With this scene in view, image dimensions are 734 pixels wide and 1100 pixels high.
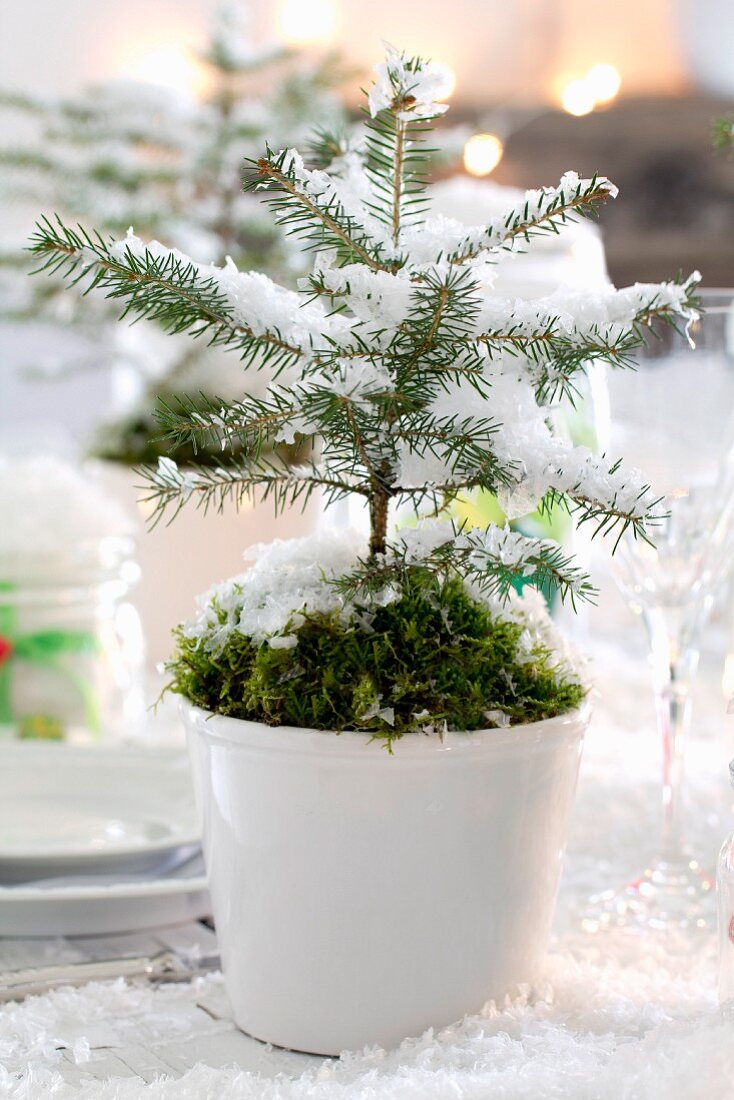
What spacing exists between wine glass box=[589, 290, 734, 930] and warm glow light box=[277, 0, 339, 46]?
1.77 meters

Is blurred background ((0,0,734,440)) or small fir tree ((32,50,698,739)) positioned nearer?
small fir tree ((32,50,698,739))

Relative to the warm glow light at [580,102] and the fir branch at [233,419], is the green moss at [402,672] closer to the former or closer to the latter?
the fir branch at [233,419]

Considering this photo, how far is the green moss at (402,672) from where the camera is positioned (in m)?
0.38

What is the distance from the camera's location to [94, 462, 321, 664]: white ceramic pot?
3.29 feet

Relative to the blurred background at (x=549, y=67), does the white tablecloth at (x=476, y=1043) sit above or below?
below

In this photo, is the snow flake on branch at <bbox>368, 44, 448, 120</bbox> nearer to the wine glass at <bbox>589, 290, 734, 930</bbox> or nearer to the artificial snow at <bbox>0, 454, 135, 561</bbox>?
the wine glass at <bbox>589, 290, 734, 930</bbox>

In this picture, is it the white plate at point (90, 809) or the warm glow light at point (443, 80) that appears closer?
the warm glow light at point (443, 80)

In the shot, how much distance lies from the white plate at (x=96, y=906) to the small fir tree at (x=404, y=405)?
0.13 m

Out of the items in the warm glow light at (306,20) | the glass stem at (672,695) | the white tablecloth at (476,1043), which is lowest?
the white tablecloth at (476,1043)

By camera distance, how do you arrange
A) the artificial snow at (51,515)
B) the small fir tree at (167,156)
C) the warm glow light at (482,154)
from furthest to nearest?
the small fir tree at (167,156)
the warm glow light at (482,154)
the artificial snow at (51,515)

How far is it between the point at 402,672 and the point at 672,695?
7.4 inches

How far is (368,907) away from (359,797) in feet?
0.12

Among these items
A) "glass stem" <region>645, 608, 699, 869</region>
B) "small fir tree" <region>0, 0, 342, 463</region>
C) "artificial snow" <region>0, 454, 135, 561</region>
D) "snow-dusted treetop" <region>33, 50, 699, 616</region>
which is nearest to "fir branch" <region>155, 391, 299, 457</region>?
"snow-dusted treetop" <region>33, 50, 699, 616</region>

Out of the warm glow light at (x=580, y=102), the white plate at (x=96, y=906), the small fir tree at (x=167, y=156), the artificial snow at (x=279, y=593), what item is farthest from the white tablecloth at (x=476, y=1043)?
the small fir tree at (x=167, y=156)
